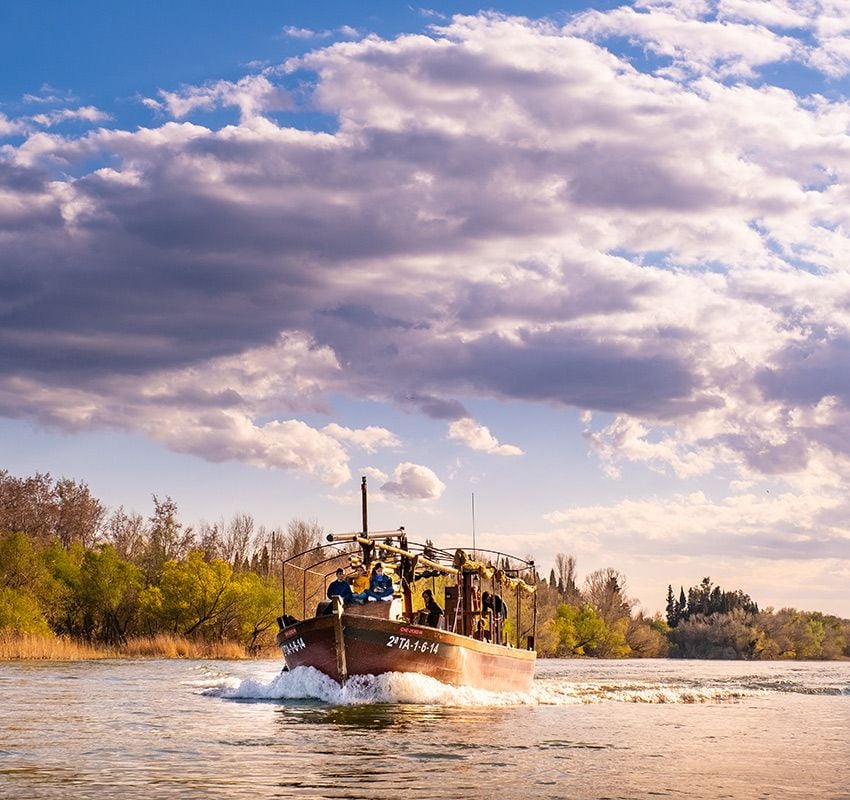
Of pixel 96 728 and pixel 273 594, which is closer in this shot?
pixel 96 728

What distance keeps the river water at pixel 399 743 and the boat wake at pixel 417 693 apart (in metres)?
0.06

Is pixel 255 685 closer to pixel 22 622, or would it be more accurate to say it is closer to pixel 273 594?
pixel 22 622

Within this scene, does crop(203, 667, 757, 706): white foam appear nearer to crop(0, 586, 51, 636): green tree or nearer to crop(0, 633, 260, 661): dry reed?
crop(0, 633, 260, 661): dry reed

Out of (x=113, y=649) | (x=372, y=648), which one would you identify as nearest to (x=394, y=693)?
(x=372, y=648)

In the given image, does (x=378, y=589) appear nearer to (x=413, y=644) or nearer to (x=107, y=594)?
(x=413, y=644)

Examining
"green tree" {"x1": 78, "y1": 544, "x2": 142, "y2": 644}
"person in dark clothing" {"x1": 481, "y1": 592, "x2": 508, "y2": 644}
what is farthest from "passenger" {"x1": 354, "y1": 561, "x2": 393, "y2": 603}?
"green tree" {"x1": 78, "y1": 544, "x2": 142, "y2": 644}

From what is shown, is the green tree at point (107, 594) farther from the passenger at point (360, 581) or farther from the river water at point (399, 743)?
the passenger at point (360, 581)

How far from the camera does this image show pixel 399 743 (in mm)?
27234

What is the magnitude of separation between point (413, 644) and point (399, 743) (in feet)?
42.4

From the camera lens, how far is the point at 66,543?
129 m

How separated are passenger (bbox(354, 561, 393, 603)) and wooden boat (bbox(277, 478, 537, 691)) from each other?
0.97ft

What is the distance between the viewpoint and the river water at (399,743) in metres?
20.2

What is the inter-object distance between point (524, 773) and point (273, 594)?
8222 centimetres

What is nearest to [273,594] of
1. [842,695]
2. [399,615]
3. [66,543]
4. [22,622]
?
[22,622]
